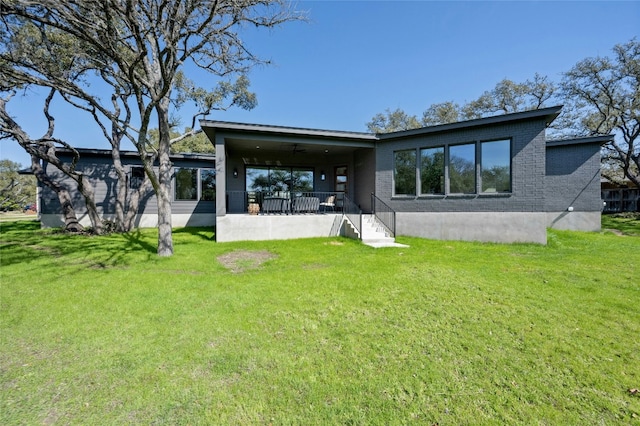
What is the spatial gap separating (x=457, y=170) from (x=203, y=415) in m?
10.0

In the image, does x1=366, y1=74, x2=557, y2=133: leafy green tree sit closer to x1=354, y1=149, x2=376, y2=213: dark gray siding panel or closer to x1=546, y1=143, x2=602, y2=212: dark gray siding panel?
x1=546, y1=143, x2=602, y2=212: dark gray siding panel

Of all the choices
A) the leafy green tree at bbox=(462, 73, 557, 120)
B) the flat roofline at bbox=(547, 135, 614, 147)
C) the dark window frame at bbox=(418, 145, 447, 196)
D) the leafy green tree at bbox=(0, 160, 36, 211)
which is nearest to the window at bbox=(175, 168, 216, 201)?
the dark window frame at bbox=(418, 145, 447, 196)

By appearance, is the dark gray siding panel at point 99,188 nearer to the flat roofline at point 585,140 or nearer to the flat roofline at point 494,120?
the flat roofline at point 494,120

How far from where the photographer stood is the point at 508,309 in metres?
4.04

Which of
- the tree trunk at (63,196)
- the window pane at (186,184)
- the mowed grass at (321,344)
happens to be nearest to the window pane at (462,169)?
the mowed grass at (321,344)

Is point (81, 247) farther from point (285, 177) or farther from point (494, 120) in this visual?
point (494, 120)

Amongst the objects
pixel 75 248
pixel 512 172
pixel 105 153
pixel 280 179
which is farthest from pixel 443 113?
pixel 75 248

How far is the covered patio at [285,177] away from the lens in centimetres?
951

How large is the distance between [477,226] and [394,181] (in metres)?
3.33

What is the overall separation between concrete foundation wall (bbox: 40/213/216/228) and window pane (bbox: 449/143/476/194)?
1128 cm

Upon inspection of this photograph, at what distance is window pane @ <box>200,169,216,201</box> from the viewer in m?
13.9

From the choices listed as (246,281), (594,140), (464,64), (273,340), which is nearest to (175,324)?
(273,340)

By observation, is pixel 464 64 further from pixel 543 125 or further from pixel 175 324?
pixel 175 324

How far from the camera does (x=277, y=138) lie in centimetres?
1020
